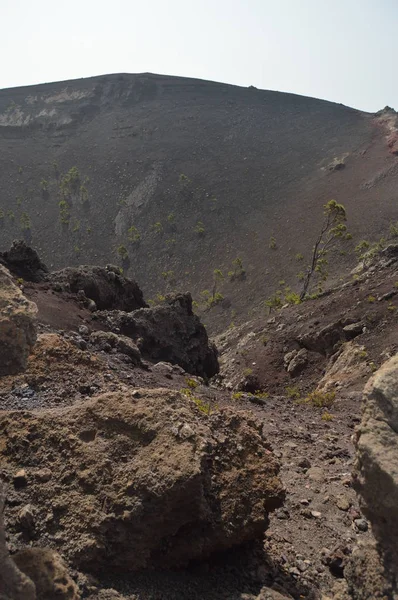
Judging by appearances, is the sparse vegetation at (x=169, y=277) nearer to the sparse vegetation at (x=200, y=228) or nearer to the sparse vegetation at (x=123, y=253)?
the sparse vegetation at (x=123, y=253)

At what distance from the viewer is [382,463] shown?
3.61 meters

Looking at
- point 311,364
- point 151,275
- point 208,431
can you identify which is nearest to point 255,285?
point 151,275

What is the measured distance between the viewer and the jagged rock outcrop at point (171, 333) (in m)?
16.8

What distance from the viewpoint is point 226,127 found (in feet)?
258

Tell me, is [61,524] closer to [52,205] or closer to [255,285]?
[255,285]

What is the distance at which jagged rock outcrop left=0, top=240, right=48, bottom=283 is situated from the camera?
60.5 feet

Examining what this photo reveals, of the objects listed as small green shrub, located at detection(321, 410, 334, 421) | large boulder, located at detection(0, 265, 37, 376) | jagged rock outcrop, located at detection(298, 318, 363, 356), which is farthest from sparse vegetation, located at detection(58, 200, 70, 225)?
large boulder, located at detection(0, 265, 37, 376)

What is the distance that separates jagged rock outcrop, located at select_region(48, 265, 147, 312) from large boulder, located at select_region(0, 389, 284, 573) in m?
13.7

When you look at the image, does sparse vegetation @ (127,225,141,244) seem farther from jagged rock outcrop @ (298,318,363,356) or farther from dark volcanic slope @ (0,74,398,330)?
jagged rock outcrop @ (298,318,363,356)

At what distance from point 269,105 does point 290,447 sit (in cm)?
8547

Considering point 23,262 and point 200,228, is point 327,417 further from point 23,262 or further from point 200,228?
point 200,228

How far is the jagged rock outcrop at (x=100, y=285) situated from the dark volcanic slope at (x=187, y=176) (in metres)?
19.8

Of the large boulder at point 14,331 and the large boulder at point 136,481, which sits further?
the large boulder at point 14,331

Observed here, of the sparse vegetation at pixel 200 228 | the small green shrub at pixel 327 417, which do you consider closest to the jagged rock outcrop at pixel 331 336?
the small green shrub at pixel 327 417
